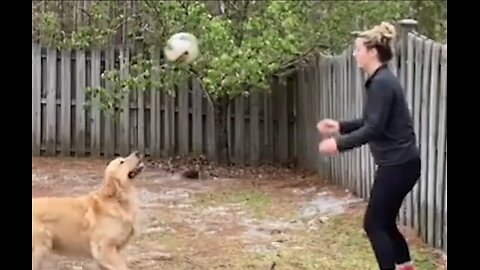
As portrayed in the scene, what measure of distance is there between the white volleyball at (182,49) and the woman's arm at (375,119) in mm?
6690

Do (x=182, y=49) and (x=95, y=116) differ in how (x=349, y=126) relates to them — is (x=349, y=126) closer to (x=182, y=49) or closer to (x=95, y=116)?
(x=182, y=49)

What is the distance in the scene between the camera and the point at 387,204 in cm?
547

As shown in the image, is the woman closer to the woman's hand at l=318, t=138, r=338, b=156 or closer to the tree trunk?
the woman's hand at l=318, t=138, r=338, b=156

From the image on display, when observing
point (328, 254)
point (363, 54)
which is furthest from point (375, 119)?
point (328, 254)

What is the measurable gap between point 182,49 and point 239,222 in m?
3.74

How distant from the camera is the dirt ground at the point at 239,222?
7.09m

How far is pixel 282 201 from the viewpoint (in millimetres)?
10328

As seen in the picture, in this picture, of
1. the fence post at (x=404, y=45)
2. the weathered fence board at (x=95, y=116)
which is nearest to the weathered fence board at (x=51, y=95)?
the weathered fence board at (x=95, y=116)

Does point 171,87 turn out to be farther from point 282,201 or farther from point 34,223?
point 34,223

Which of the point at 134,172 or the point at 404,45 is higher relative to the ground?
the point at 404,45

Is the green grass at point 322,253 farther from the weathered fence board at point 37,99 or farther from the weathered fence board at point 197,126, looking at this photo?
the weathered fence board at point 37,99

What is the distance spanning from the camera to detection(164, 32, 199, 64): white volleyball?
1190 cm

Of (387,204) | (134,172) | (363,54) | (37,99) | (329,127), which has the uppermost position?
(363,54)

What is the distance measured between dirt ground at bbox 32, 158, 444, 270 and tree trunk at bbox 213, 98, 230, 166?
26.7 inches
